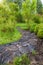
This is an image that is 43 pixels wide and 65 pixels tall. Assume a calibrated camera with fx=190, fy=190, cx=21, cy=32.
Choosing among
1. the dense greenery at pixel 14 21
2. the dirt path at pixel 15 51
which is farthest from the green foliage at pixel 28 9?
the dirt path at pixel 15 51

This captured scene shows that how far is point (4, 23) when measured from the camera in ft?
70.9

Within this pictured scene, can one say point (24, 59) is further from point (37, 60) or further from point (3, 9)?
point (3, 9)

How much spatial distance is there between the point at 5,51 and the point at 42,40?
619cm

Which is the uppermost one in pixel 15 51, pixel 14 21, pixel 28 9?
pixel 28 9

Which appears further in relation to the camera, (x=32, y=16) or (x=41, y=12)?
(x=41, y=12)

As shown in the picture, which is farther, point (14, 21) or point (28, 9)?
point (28, 9)

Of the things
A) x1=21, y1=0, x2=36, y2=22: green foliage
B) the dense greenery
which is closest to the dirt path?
the dense greenery

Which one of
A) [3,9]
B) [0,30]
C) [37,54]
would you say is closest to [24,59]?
[37,54]

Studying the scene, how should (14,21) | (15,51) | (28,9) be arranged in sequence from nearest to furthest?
(15,51), (14,21), (28,9)

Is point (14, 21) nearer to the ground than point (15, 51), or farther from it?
nearer to the ground

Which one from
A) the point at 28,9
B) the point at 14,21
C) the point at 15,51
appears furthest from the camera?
the point at 28,9

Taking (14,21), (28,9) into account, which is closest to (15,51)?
(14,21)

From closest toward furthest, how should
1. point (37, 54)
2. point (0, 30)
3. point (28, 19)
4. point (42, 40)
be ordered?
1. point (37, 54)
2. point (42, 40)
3. point (0, 30)
4. point (28, 19)

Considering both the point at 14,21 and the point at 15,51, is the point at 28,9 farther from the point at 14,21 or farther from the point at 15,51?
the point at 15,51
